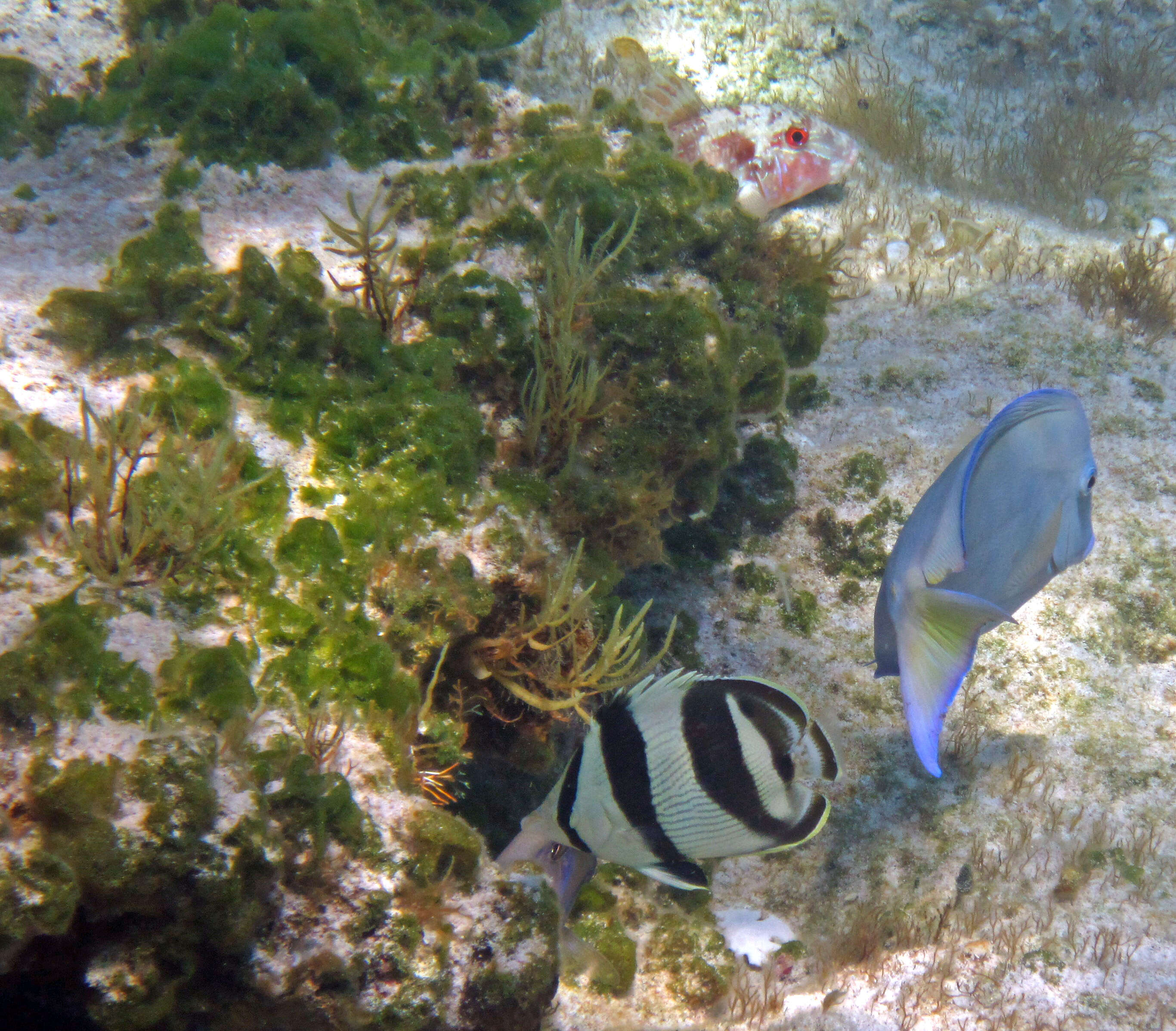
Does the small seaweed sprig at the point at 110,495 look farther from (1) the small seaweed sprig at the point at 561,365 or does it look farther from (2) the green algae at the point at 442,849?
(1) the small seaweed sprig at the point at 561,365

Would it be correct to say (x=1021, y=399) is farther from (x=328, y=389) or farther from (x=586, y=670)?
(x=328, y=389)

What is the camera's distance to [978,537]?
6.28 feet

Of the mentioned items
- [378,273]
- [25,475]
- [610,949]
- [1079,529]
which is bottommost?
[610,949]

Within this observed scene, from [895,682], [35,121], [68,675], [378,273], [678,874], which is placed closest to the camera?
[68,675]

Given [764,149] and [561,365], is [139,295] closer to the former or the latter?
[561,365]

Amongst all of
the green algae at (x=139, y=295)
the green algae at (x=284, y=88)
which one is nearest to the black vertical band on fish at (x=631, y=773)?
the green algae at (x=139, y=295)

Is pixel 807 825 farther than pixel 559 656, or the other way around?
pixel 559 656

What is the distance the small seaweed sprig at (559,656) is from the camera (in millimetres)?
2467

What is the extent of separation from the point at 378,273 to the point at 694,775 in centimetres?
239

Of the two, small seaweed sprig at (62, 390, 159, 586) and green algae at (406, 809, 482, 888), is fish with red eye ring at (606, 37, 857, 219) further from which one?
green algae at (406, 809, 482, 888)

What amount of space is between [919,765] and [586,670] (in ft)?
5.90

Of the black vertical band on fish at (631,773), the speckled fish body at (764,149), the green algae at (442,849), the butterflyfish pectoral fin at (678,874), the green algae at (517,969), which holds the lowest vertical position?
the green algae at (517,969)

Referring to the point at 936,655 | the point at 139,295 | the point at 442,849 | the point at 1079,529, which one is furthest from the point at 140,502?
the point at 1079,529

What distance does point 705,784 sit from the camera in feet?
6.14
